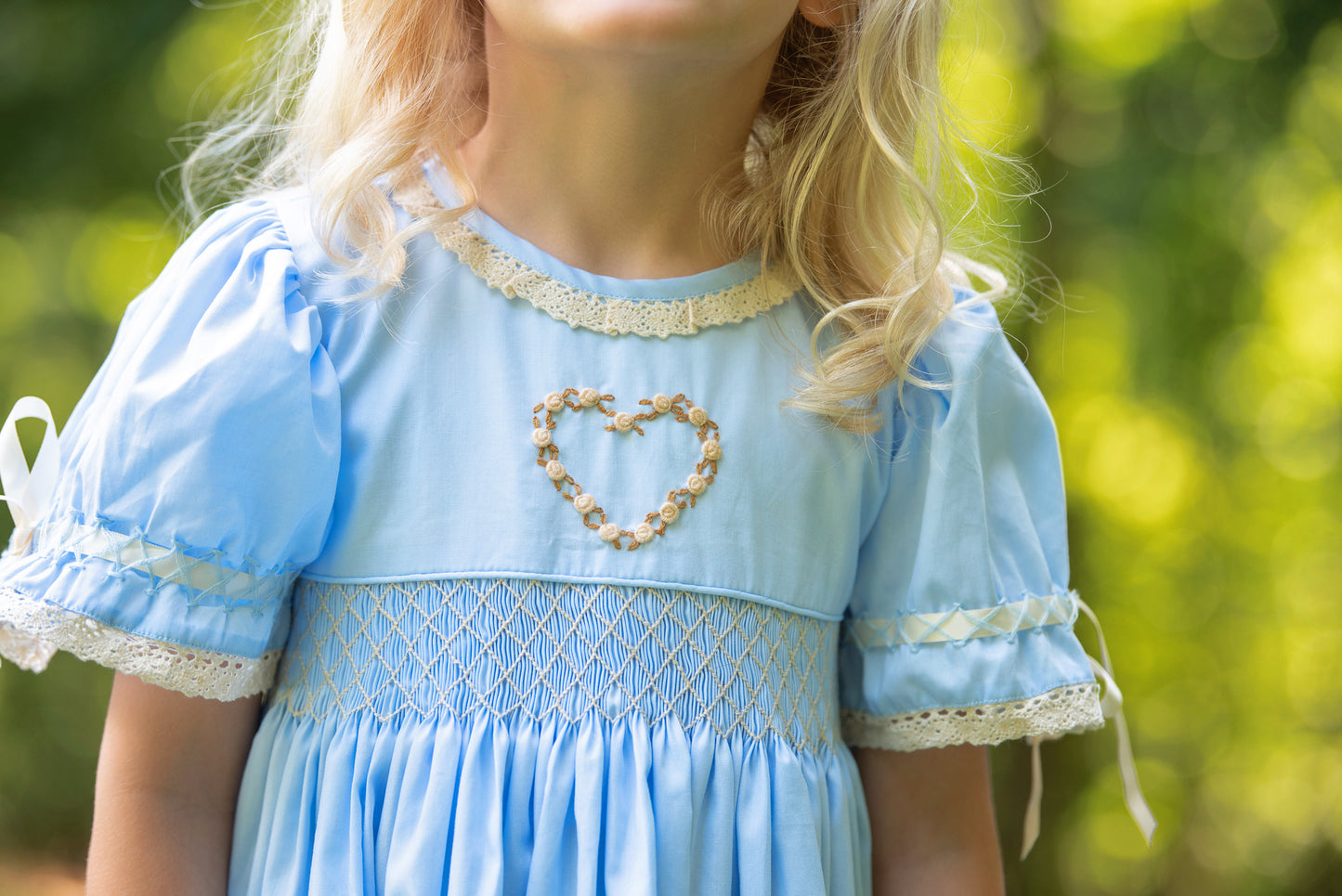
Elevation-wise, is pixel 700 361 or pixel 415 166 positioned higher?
pixel 415 166

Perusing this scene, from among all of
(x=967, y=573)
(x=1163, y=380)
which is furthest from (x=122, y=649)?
(x=1163, y=380)

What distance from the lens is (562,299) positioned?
0.73 m

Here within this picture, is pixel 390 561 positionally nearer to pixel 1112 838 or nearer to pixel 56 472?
pixel 56 472

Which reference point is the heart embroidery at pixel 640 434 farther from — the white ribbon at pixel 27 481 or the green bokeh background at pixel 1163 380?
the green bokeh background at pixel 1163 380

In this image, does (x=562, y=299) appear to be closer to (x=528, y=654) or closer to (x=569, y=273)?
(x=569, y=273)

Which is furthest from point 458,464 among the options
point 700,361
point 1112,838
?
point 1112,838

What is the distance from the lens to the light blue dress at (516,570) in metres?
0.62

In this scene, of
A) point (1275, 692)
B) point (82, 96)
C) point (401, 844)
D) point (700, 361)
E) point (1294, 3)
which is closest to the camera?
point (401, 844)

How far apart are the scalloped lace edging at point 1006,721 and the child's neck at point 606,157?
37 centimetres

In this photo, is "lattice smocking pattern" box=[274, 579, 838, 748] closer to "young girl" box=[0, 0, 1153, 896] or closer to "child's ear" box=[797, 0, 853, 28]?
"young girl" box=[0, 0, 1153, 896]

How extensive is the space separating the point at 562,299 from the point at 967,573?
345 millimetres

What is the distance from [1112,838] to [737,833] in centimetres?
200

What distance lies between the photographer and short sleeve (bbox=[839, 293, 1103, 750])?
2.47ft

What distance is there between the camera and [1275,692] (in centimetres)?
234
